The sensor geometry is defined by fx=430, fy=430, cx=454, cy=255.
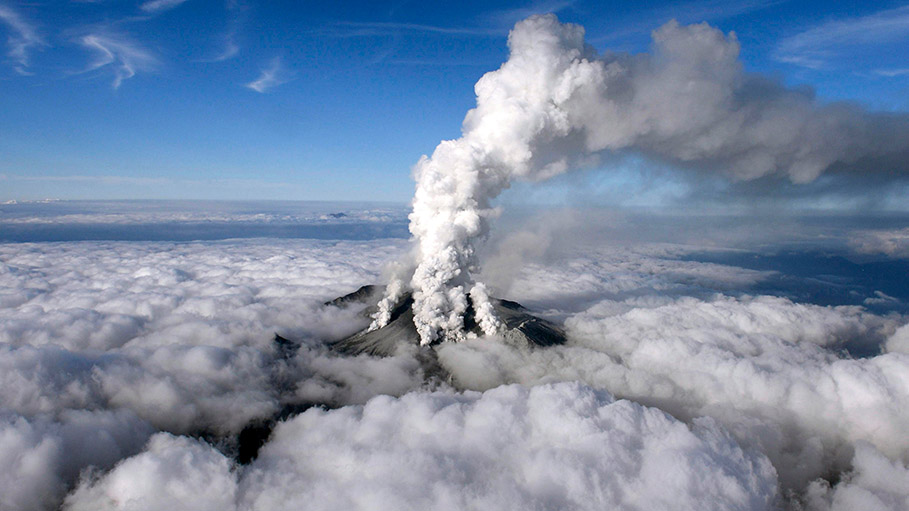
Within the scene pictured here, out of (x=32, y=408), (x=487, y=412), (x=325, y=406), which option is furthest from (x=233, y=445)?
(x=487, y=412)

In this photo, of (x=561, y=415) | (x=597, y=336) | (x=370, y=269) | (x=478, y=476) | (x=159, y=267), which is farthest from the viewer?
(x=370, y=269)

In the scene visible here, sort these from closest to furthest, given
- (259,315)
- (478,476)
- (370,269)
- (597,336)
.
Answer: (478,476)
(597,336)
(259,315)
(370,269)

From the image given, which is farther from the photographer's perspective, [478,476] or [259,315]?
[259,315]

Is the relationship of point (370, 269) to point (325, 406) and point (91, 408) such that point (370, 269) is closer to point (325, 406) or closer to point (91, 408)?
point (325, 406)

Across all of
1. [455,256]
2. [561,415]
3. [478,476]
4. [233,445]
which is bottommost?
[233,445]

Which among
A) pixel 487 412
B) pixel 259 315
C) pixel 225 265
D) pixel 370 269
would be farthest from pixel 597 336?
pixel 225 265

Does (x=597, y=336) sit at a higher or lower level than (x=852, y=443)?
higher
